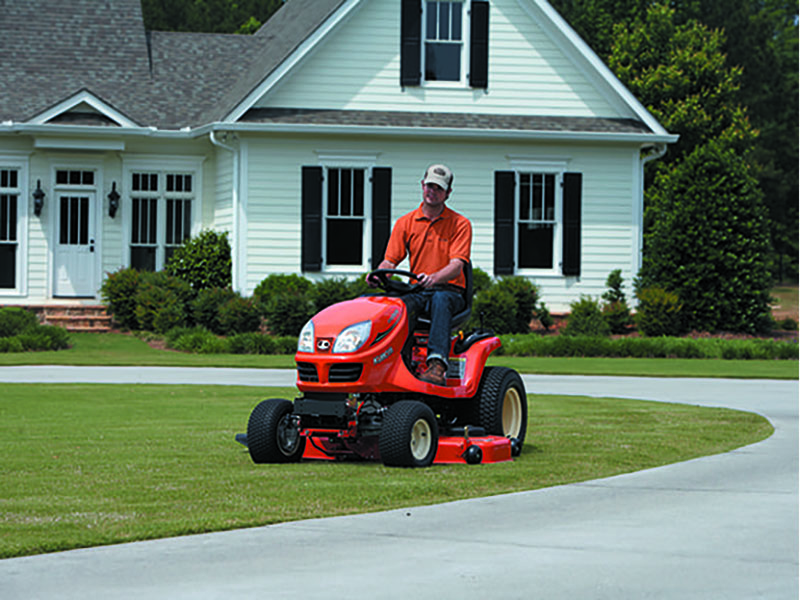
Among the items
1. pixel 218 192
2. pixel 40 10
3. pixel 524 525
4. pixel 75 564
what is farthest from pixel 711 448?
pixel 40 10

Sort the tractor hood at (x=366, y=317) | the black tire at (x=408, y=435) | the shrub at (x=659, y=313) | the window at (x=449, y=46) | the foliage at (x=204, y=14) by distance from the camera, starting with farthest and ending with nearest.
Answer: the foliage at (x=204, y=14)
the window at (x=449, y=46)
the shrub at (x=659, y=313)
the tractor hood at (x=366, y=317)
the black tire at (x=408, y=435)

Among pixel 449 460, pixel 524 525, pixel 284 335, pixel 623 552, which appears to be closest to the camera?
pixel 623 552

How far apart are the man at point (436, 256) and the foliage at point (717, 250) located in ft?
51.7

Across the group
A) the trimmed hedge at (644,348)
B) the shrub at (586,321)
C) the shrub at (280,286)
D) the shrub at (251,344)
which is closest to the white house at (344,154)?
the shrub at (280,286)

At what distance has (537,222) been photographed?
2553 centimetres

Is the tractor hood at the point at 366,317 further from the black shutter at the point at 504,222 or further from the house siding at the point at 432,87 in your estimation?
the black shutter at the point at 504,222

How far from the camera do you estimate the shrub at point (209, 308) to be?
74.8 feet

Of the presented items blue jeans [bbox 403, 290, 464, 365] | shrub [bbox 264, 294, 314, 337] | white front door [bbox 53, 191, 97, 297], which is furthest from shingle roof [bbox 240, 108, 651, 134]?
blue jeans [bbox 403, 290, 464, 365]

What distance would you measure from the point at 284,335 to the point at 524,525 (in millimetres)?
16133

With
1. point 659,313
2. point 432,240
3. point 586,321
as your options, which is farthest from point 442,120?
point 432,240

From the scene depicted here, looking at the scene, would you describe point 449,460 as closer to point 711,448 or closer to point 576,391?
point 711,448

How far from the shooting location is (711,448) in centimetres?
998

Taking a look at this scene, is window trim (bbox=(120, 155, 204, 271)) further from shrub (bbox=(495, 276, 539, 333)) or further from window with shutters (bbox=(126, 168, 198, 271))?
shrub (bbox=(495, 276, 539, 333))

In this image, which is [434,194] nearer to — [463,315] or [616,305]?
[463,315]
